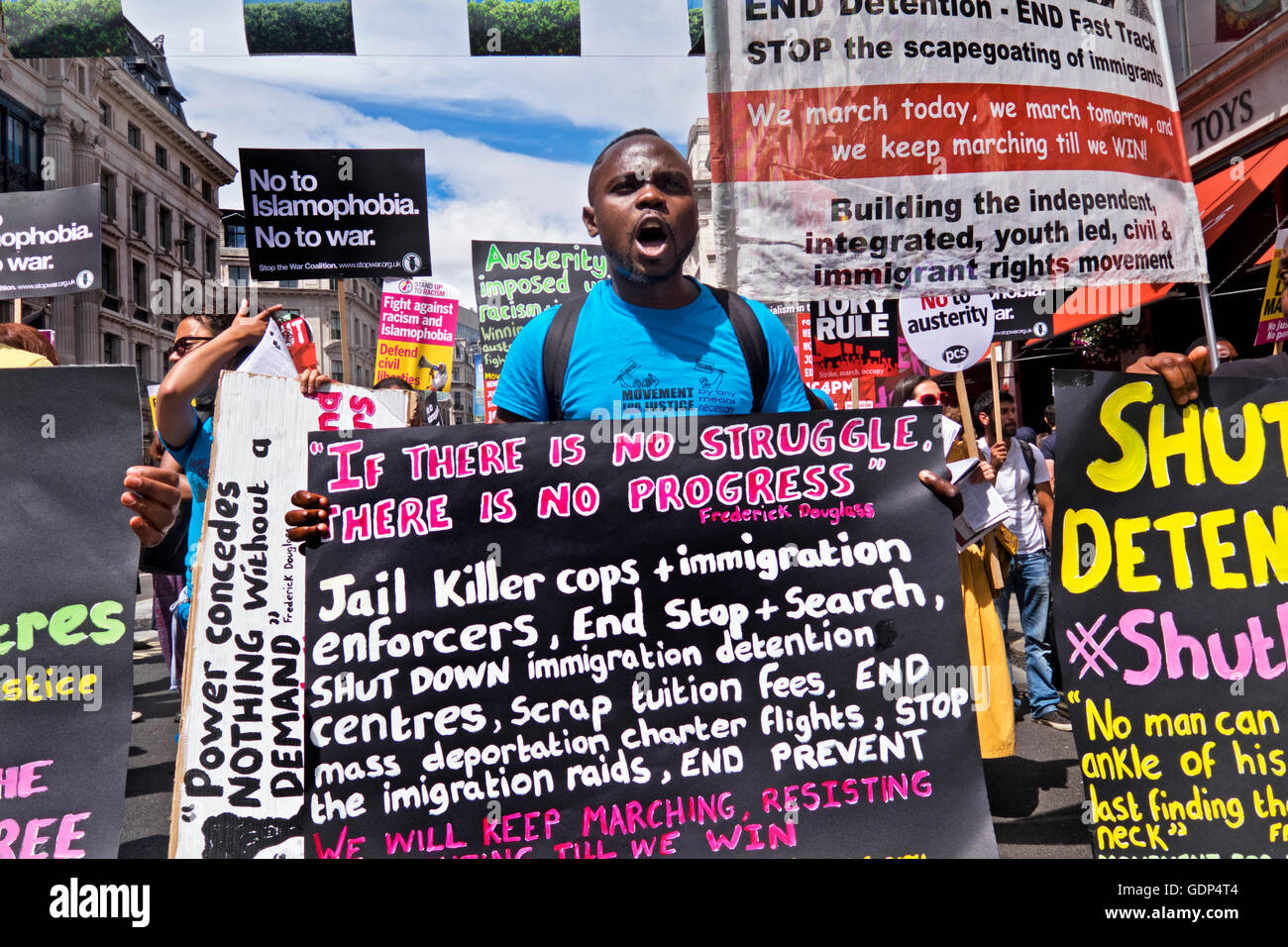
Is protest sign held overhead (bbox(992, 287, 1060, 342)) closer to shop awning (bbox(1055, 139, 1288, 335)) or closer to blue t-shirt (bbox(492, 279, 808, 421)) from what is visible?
shop awning (bbox(1055, 139, 1288, 335))

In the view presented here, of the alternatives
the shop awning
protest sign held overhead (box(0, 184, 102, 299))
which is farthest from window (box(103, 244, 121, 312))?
the shop awning

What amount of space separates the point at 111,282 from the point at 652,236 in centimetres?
4664

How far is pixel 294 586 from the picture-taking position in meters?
2.67

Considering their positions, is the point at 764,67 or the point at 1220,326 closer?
the point at 764,67

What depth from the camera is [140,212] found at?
46125mm

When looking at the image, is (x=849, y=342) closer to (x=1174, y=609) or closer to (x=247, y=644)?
(x=1174, y=609)

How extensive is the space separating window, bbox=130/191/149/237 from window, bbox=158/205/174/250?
217 centimetres

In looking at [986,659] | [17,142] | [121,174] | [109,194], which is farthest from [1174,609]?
[121,174]

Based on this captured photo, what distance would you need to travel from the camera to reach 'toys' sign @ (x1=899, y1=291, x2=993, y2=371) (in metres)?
6.30

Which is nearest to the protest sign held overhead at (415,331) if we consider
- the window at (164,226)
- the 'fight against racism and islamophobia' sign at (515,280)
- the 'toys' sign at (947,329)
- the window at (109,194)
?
the 'fight against racism and islamophobia' sign at (515,280)
